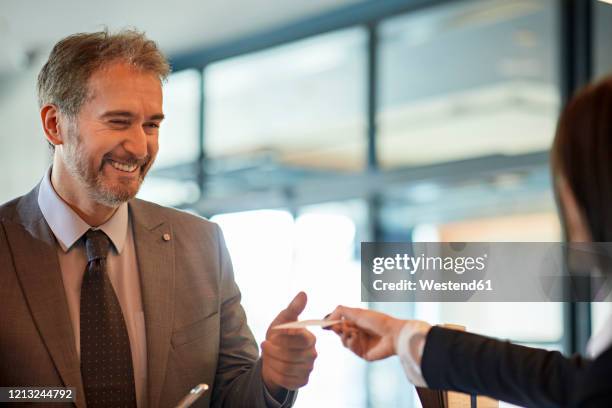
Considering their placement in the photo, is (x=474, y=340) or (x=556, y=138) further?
(x=474, y=340)

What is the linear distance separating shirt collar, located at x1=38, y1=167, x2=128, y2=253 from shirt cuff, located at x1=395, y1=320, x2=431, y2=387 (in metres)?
0.92

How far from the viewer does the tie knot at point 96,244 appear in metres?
2.23

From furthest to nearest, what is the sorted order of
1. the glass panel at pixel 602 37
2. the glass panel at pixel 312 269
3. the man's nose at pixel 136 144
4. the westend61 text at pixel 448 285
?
the glass panel at pixel 312 269 < the glass panel at pixel 602 37 < the westend61 text at pixel 448 285 < the man's nose at pixel 136 144

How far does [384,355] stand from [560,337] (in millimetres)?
3887

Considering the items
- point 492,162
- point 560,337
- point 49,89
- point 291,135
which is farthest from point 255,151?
point 49,89

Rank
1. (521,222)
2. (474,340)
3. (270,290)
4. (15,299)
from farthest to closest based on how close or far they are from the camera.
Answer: (270,290) < (521,222) < (15,299) < (474,340)

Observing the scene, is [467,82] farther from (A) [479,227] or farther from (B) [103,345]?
(B) [103,345]

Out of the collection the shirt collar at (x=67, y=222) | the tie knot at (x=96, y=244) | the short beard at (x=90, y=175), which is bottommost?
the tie knot at (x=96, y=244)

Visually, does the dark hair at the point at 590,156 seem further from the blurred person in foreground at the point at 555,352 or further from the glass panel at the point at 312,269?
the glass panel at the point at 312,269

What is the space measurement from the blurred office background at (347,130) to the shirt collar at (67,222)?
3.64 m

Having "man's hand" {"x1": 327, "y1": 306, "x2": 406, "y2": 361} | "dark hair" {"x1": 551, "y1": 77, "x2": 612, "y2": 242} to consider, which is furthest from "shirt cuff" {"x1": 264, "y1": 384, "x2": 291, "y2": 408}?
"dark hair" {"x1": 551, "y1": 77, "x2": 612, "y2": 242}

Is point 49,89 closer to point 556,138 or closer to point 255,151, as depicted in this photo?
point 556,138

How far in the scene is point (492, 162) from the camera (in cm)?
572

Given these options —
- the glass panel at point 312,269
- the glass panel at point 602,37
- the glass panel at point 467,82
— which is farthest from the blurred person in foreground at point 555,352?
the glass panel at point 312,269
